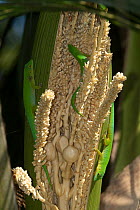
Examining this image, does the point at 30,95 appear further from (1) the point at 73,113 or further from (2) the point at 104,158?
(2) the point at 104,158

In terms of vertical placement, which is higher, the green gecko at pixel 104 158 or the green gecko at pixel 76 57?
the green gecko at pixel 76 57

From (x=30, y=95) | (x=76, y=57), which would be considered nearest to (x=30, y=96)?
(x=30, y=95)

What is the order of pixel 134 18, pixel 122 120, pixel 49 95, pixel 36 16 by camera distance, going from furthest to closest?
pixel 122 120 < pixel 36 16 < pixel 49 95 < pixel 134 18

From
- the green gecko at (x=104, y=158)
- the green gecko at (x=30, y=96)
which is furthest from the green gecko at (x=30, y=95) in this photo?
the green gecko at (x=104, y=158)

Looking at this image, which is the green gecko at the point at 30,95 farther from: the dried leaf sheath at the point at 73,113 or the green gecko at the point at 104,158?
the green gecko at the point at 104,158

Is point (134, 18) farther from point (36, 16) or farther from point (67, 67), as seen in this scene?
point (36, 16)

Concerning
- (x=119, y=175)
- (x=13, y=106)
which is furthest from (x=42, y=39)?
(x=119, y=175)

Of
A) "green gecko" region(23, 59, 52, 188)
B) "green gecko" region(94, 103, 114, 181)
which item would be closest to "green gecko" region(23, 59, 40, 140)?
"green gecko" region(23, 59, 52, 188)

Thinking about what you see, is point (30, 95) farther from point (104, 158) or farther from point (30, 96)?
point (104, 158)

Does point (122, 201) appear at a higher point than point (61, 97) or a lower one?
lower

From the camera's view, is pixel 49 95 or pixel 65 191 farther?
pixel 65 191

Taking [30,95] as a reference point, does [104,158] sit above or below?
below
